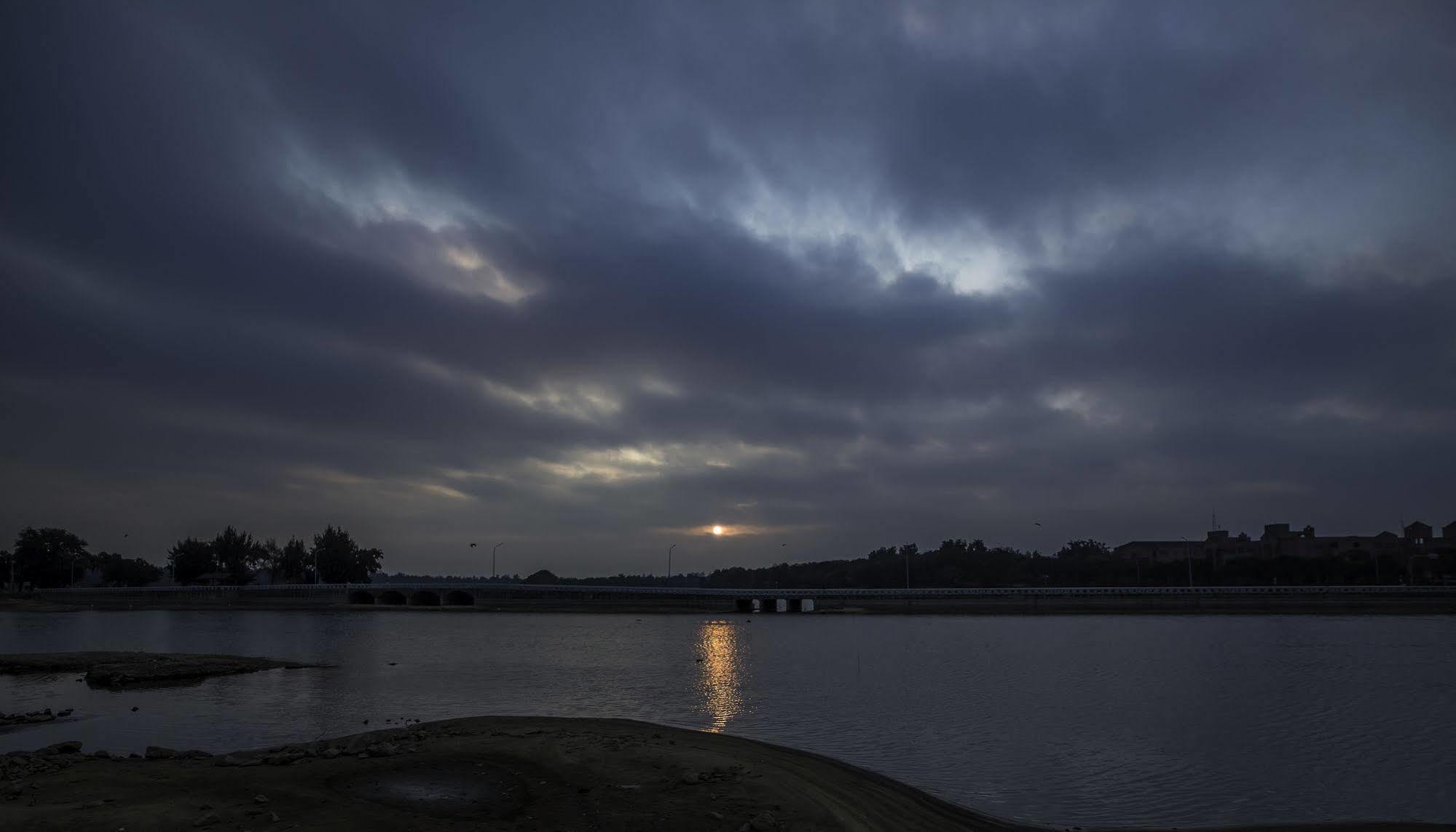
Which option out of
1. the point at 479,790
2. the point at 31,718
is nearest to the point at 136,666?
the point at 31,718

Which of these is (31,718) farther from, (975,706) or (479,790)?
(975,706)

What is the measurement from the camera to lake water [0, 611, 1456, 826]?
27078mm

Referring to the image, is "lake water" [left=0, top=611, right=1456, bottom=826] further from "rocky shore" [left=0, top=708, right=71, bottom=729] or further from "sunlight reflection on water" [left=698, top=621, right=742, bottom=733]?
"rocky shore" [left=0, top=708, right=71, bottom=729]

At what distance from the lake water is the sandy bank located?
7.58 ft

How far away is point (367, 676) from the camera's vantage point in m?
56.4

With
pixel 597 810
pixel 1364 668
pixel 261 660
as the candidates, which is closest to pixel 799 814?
pixel 597 810

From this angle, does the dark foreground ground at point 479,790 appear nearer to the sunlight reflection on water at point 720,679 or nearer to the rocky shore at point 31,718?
the sunlight reflection on water at point 720,679

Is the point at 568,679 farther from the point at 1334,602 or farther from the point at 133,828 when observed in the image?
the point at 1334,602

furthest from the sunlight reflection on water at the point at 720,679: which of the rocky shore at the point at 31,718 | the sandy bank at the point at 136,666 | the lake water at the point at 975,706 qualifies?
the sandy bank at the point at 136,666

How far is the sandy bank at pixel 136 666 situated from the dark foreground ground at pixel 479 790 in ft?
93.6

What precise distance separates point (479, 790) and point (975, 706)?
30142 mm

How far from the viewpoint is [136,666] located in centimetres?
5428

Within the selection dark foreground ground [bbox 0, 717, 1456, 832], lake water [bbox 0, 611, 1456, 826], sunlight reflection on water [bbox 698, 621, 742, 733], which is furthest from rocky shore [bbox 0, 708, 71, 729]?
sunlight reflection on water [bbox 698, 621, 742, 733]

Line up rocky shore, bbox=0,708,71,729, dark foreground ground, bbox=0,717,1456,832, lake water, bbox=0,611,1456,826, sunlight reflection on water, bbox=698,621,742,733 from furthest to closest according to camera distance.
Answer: sunlight reflection on water, bbox=698,621,742,733 → rocky shore, bbox=0,708,71,729 → lake water, bbox=0,611,1456,826 → dark foreground ground, bbox=0,717,1456,832
